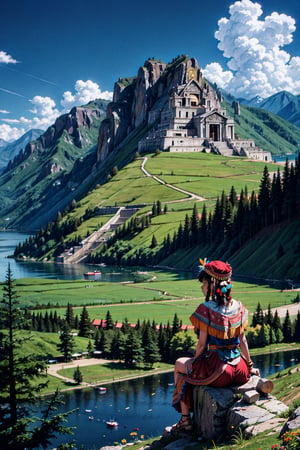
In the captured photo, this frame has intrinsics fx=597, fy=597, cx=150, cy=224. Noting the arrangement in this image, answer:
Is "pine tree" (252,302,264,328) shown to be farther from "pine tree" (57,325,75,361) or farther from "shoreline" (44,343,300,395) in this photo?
"pine tree" (57,325,75,361)

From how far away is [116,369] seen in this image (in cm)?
7650

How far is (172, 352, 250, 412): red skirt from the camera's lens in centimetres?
1994

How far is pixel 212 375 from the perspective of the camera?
19906 mm

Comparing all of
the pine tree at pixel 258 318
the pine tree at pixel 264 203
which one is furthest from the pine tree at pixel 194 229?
the pine tree at pixel 258 318

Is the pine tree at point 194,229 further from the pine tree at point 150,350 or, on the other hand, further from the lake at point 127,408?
the lake at point 127,408

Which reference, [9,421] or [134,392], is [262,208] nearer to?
[134,392]

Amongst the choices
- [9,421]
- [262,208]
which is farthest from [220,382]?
[262,208]

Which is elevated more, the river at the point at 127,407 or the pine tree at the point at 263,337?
the pine tree at the point at 263,337

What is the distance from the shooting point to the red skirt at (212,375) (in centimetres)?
1994

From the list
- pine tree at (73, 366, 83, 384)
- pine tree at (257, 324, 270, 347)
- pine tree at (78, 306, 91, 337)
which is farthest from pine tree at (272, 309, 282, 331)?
pine tree at (73, 366, 83, 384)

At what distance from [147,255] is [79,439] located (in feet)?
403


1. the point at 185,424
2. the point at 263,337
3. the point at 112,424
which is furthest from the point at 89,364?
the point at 185,424

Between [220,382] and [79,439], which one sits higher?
[220,382]

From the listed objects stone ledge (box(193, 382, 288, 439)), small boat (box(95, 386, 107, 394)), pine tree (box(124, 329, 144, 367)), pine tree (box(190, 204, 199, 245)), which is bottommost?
small boat (box(95, 386, 107, 394))
